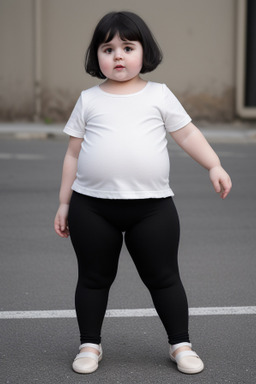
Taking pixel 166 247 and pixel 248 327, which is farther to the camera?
pixel 248 327

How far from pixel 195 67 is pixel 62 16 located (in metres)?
3.04

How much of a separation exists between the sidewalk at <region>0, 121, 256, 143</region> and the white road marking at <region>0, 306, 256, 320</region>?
452 inches

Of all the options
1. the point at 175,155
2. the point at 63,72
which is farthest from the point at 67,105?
the point at 175,155

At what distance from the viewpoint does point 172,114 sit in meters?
3.82

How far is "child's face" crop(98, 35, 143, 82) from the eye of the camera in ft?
12.4

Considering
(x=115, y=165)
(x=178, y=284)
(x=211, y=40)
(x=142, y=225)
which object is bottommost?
(x=211, y=40)

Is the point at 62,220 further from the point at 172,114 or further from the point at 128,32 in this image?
the point at 128,32

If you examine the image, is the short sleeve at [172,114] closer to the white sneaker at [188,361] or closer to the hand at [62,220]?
the hand at [62,220]

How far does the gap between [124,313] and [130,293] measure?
0.45 metres

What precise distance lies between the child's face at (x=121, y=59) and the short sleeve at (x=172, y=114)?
0.16 metres

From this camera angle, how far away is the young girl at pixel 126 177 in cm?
376

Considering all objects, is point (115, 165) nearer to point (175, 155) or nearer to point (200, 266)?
point (200, 266)

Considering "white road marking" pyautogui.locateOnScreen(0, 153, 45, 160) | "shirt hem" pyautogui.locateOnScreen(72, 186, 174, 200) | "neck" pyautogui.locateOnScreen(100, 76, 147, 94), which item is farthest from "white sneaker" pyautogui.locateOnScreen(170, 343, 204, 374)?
"white road marking" pyautogui.locateOnScreen(0, 153, 45, 160)

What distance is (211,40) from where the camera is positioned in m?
19.3
